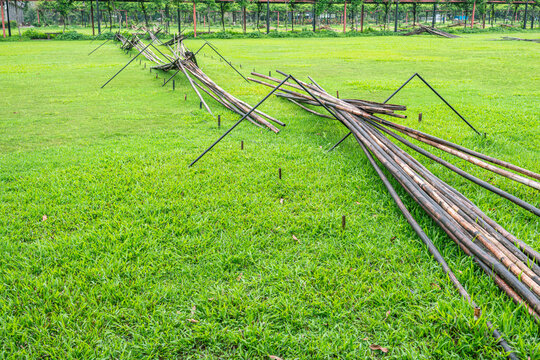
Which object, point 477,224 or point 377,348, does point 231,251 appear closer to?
point 377,348

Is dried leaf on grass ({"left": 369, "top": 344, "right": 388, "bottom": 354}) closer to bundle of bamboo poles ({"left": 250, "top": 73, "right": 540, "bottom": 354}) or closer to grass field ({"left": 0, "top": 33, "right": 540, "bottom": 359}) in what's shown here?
grass field ({"left": 0, "top": 33, "right": 540, "bottom": 359})

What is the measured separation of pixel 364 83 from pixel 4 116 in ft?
24.4

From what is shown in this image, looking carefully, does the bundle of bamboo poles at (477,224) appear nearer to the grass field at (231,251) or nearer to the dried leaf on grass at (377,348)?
the grass field at (231,251)

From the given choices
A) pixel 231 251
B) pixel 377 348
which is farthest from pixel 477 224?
pixel 231 251

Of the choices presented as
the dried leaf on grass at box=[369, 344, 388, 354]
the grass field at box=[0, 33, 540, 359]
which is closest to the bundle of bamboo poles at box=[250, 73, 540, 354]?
the grass field at box=[0, 33, 540, 359]

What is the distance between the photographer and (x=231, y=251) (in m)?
2.45

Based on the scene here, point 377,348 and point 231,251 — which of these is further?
point 231,251

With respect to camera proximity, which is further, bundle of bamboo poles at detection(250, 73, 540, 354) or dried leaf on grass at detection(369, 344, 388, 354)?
bundle of bamboo poles at detection(250, 73, 540, 354)

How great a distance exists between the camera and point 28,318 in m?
1.88

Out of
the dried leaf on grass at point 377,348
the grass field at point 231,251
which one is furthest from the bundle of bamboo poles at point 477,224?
the dried leaf on grass at point 377,348

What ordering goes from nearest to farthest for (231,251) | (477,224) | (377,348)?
(377,348)
(477,224)
(231,251)

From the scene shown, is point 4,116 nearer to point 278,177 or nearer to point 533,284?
point 278,177

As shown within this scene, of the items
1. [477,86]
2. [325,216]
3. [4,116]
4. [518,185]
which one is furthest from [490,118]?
[4,116]

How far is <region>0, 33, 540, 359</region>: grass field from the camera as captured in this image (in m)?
1.76
